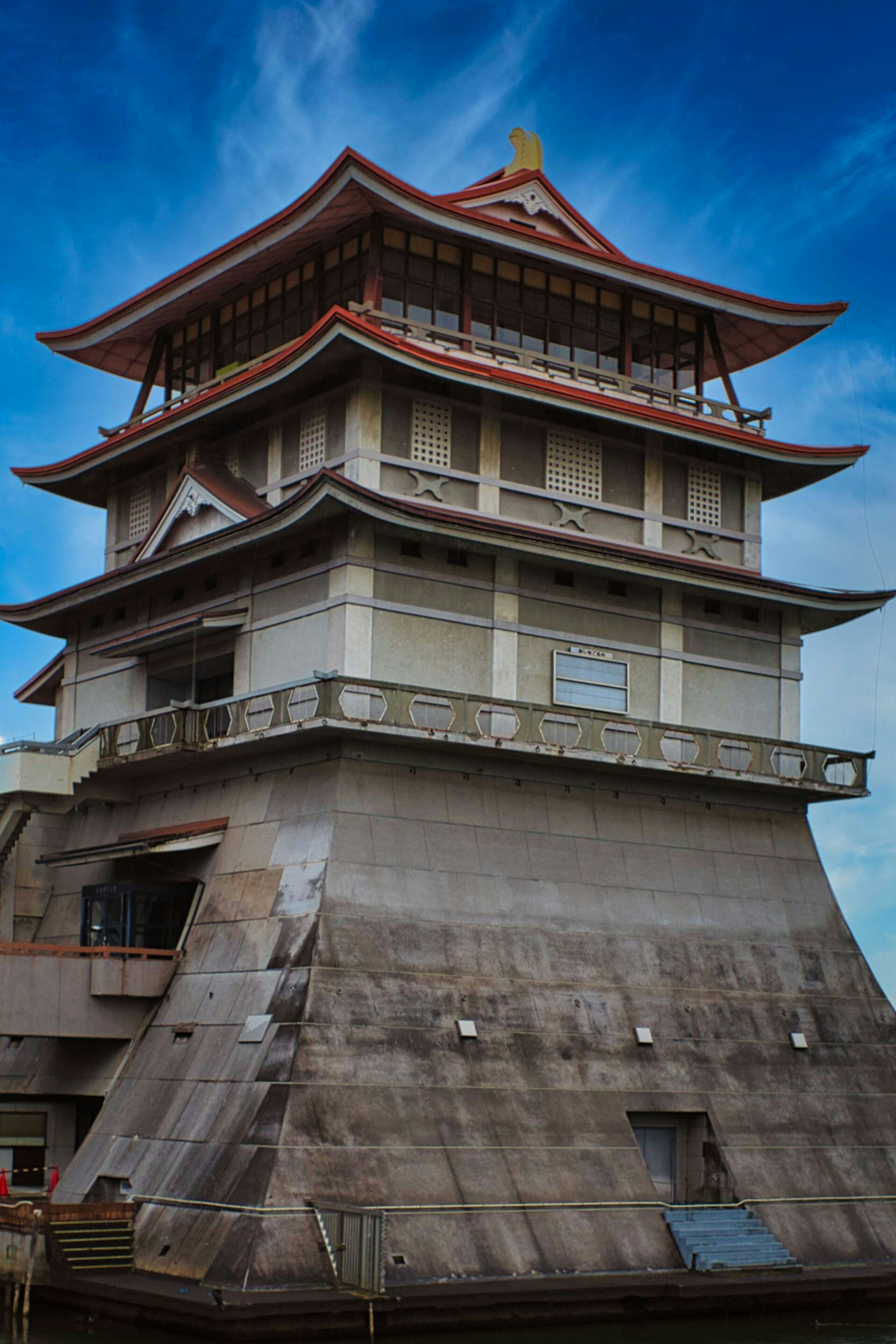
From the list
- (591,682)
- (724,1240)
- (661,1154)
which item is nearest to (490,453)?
(591,682)

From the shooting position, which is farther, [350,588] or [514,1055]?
[350,588]

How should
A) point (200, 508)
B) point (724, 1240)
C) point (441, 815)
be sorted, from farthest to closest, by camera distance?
point (200, 508), point (441, 815), point (724, 1240)

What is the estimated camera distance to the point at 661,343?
42.6 metres

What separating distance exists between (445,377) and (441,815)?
363 inches

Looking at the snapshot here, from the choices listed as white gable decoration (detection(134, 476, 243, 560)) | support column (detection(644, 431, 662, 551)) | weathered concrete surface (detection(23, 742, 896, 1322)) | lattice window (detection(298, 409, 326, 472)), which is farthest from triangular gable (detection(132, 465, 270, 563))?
support column (detection(644, 431, 662, 551))

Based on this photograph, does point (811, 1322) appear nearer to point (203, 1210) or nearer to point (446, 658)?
point (203, 1210)

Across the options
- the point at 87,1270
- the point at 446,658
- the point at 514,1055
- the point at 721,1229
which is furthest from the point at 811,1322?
the point at 446,658

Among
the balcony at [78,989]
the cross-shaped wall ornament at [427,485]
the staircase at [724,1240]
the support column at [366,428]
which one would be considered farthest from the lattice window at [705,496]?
the staircase at [724,1240]

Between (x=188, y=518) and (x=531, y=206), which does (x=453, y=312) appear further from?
(x=188, y=518)

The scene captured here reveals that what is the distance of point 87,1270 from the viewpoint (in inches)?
1126

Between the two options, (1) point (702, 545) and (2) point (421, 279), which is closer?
(2) point (421, 279)

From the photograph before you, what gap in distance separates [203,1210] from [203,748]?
1034 cm

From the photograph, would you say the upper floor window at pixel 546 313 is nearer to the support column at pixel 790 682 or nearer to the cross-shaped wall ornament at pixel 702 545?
the cross-shaped wall ornament at pixel 702 545

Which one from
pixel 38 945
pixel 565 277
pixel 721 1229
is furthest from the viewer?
pixel 565 277
